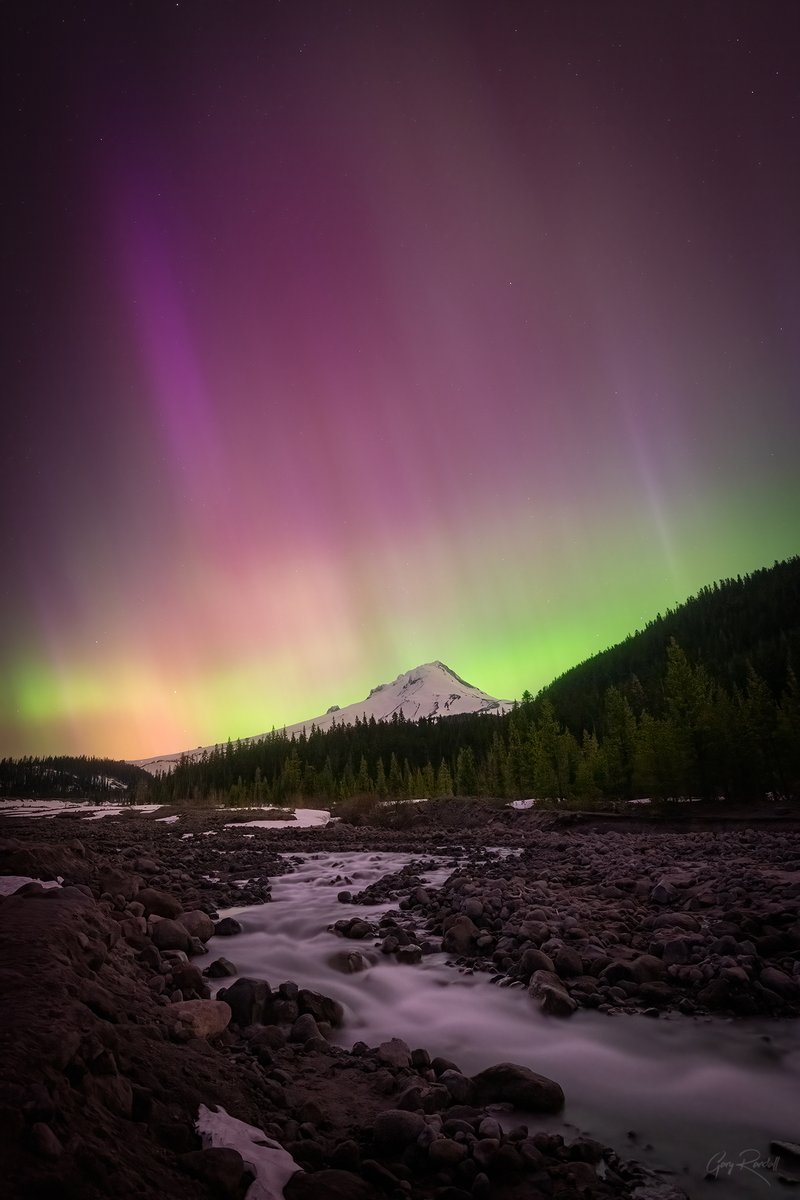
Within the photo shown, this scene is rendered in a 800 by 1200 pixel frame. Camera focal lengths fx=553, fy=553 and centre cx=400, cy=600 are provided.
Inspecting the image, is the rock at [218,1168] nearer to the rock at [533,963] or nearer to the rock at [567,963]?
the rock at [533,963]

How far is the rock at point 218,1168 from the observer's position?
288 centimetres

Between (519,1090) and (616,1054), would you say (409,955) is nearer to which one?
(616,1054)

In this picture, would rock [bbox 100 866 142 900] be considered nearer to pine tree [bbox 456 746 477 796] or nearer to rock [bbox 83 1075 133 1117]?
rock [bbox 83 1075 133 1117]

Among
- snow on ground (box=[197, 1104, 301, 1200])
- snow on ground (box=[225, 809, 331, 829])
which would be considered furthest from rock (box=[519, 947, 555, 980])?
snow on ground (box=[225, 809, 331, 829])

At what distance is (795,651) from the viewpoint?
83.1m

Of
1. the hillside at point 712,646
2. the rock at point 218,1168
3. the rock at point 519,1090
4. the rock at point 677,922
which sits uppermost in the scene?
the hillside at point 712,646

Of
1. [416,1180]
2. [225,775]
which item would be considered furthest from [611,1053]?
[225,775]

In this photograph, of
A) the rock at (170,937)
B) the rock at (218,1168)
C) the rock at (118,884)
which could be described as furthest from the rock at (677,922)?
the rock at (118,884)

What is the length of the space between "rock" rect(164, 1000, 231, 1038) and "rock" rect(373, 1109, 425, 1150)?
189cm

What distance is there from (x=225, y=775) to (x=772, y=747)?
123 meters

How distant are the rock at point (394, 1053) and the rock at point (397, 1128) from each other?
4.70 ft

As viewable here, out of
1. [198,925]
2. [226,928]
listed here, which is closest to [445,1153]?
[198,925]
